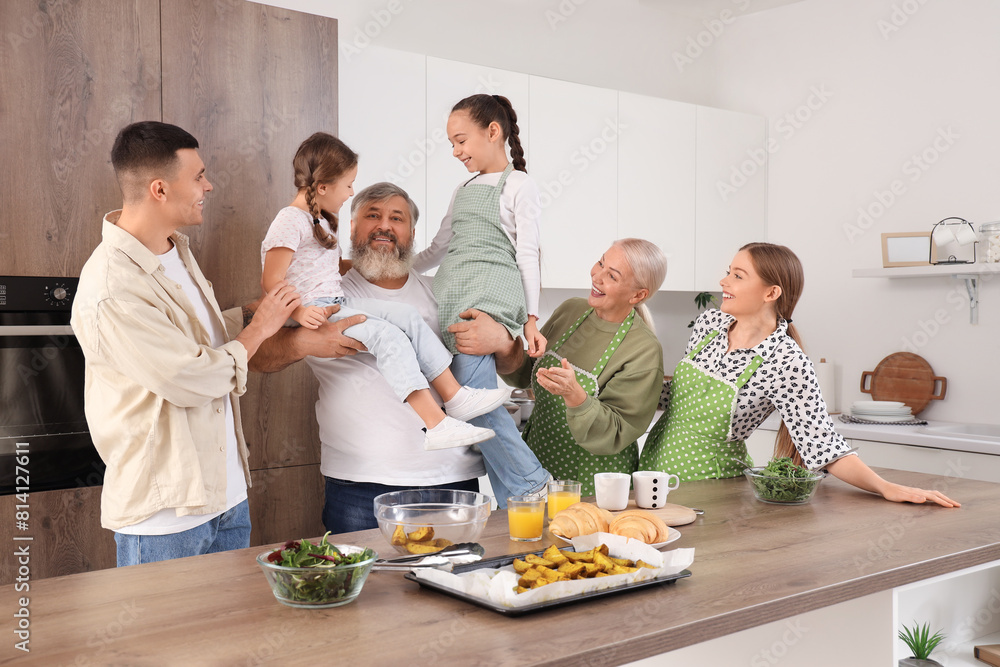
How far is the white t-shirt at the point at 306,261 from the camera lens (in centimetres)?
219

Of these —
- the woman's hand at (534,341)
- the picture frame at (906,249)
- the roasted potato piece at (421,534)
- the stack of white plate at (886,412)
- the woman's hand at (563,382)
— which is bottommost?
the stack of white plate at (886,412)

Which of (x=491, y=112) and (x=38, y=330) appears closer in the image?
(x=38, y=330)

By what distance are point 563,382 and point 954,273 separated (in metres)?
2.47

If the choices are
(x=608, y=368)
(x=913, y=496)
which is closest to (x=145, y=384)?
(x=608, y=368)

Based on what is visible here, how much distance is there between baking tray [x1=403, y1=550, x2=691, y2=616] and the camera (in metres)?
1.16

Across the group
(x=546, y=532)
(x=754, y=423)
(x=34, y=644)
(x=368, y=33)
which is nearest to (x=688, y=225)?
(x=368, y=33)

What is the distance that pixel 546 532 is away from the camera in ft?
5.32

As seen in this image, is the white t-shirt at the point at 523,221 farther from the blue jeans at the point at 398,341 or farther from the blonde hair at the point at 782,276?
the blonde hair at the point at 782,276

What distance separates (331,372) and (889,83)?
325 centimetres

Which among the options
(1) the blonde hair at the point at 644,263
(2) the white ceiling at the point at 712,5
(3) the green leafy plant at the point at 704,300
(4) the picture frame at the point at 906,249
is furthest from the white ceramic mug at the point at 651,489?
(2) the white ceiling at the point at 712,5

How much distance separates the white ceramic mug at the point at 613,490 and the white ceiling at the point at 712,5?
347 cm

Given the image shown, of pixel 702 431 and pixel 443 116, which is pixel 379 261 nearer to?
pixel 702 431

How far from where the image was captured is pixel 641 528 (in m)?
1.47

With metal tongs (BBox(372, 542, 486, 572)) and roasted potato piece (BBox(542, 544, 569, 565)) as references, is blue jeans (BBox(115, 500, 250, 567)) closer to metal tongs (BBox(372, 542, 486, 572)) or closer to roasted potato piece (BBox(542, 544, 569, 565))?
metal tongs (BBox(372, 542, 486, 572))
